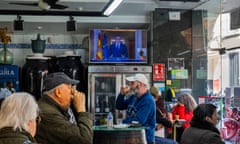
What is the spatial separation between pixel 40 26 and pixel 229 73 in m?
4.46

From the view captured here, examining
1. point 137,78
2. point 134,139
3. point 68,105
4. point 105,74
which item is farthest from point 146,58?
point 68,105

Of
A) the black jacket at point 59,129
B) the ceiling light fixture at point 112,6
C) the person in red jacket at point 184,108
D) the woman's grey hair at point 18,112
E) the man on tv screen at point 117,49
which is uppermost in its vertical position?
the ceiling light fixture at point 112,6

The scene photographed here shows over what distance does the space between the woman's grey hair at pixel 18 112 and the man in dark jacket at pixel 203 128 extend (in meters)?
1.79

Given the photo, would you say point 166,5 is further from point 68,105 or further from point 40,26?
point 68,105

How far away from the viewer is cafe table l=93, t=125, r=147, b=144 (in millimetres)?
4344

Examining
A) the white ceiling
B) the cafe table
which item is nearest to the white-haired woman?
the cafe table

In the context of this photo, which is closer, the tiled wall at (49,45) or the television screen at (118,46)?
the television screen at (118,46)

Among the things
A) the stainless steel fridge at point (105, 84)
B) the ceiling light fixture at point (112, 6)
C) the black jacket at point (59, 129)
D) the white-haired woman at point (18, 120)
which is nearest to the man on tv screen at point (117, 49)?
the stainless steel fridge at point (105, 84)

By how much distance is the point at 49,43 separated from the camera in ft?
33.7

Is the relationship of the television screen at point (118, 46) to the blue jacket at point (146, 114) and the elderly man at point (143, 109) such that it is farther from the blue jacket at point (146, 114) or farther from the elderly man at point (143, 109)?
the blue jacket at point (146, 114)

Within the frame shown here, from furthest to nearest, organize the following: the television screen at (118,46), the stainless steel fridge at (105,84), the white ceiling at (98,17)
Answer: the television screen at (118,46)
the stainless steel fridge at (105,84)
the white ceiling at (98,17)

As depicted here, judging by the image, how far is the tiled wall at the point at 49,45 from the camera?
10.2m

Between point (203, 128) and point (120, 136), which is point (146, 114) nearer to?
point (120, 136)

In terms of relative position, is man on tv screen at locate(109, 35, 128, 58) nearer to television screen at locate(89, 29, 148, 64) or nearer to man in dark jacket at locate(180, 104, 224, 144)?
television screen at locate(89, 29, 148, 64)
